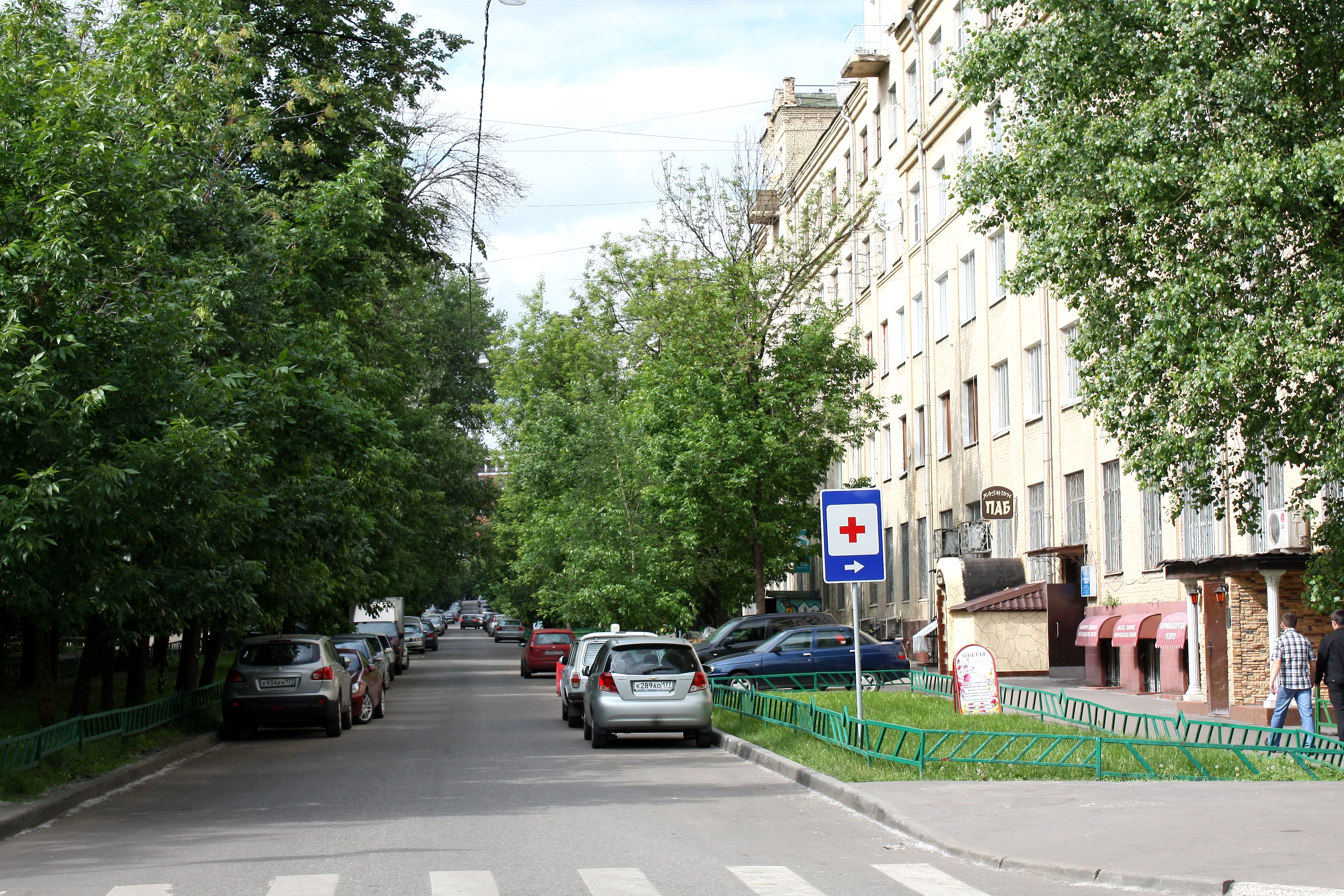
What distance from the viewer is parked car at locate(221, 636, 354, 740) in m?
21.6

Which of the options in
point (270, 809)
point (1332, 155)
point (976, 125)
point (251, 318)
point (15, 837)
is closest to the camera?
point (15, 837)

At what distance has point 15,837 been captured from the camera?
11281mm

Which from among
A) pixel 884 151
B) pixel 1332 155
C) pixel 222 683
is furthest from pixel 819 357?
pixel 1332 155

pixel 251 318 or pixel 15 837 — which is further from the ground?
pixel 251 318

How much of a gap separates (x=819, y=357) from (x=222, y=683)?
18333 mm

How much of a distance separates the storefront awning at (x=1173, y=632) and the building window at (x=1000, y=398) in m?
11.4

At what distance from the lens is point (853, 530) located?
15438 mm

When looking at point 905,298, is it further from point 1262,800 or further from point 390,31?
point 1262,800

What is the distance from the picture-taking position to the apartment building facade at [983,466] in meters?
22.6

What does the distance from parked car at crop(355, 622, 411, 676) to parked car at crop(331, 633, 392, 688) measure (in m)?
7.24

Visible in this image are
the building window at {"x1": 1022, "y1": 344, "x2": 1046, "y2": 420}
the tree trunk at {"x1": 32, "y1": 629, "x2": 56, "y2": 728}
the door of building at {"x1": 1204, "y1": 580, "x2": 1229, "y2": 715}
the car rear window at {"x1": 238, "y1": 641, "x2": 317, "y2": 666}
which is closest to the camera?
the tree trunk at {"x1": 32, "y1": 629, "x2": 56, "y2": 728}

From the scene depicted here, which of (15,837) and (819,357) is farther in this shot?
(819,357)

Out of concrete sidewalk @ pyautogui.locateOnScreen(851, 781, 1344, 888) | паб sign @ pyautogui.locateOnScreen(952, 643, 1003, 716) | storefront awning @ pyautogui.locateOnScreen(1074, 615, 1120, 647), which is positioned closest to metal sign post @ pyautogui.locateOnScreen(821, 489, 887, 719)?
concrete sidewalk @ pyautogui.locateOnScreen(851, 781, 1344, 888)

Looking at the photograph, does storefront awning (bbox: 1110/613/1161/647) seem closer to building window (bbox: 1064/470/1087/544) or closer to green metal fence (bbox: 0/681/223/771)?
building window (bbox: 1064/470/1087/544)
